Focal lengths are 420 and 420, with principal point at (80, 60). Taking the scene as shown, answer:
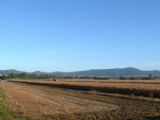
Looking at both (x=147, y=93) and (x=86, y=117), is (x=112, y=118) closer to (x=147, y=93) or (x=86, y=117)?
(x=86, y=117)

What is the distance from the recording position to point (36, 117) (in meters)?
22.6

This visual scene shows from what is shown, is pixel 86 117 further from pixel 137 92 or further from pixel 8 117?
pixel 137 92

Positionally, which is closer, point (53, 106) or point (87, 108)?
point (87, 108)

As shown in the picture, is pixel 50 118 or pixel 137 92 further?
pixel 137 92

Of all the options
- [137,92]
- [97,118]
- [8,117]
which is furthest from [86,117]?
[137,92]

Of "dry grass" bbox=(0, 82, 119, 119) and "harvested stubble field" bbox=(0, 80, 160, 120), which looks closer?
"harvested stubble field" bbox=(0, 80, 160, 120)

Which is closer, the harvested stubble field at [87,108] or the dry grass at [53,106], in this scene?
the harvested stubble field at [87,108]

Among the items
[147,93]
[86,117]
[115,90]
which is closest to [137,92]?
[147,93]

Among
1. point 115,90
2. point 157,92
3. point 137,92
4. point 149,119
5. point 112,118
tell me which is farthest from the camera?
point 115,90

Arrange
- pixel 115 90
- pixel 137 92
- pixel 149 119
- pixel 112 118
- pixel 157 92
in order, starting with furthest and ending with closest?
pixel 115 90, pixel 137 92, pixel 157 92, pixel 112 118, pixel 149 119

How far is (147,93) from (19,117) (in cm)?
2386

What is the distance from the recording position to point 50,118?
71.8ft

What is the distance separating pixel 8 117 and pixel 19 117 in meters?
0.61

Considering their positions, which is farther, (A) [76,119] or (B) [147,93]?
(B) [147,93]
